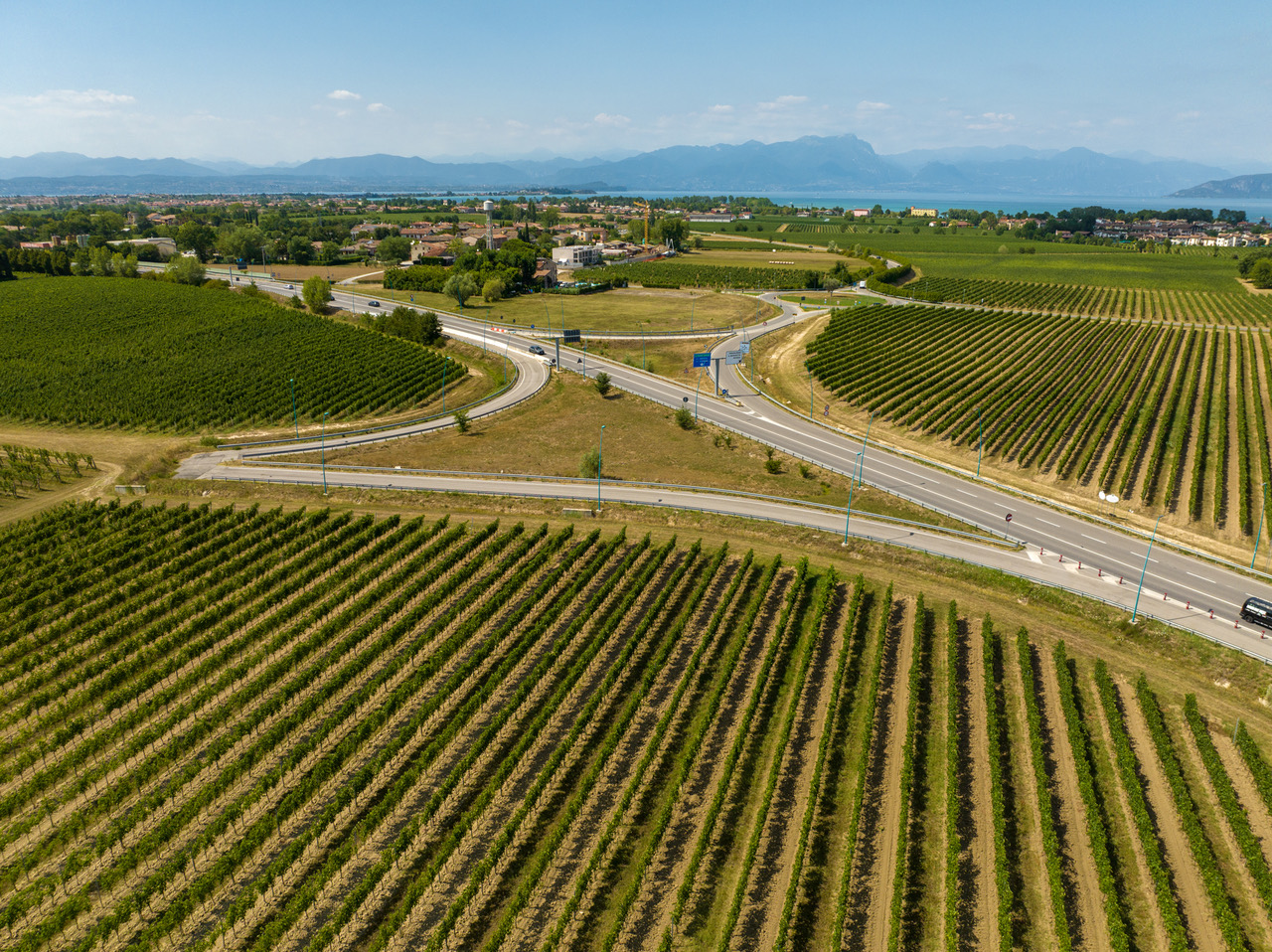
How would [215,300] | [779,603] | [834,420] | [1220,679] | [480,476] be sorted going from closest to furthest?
[1220,679] < [779,603] < [480,476] < [834,420] < [215,300]

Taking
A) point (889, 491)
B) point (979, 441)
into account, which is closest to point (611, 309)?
point (979, 441)

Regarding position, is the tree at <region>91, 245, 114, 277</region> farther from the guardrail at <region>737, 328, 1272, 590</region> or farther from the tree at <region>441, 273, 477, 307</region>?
the guardrail at <region>737, 328, 1272, 590</region>

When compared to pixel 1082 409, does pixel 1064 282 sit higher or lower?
higher

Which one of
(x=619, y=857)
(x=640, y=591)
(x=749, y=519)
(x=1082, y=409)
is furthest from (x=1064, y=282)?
(x=619, y=857)

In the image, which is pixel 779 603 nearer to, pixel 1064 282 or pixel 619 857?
pixel 619 857

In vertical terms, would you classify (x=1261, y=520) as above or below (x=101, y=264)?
below

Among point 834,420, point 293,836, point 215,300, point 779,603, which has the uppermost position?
point 215,300

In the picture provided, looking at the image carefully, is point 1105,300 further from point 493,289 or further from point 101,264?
point 101,264

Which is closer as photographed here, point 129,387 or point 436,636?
point 436,636
